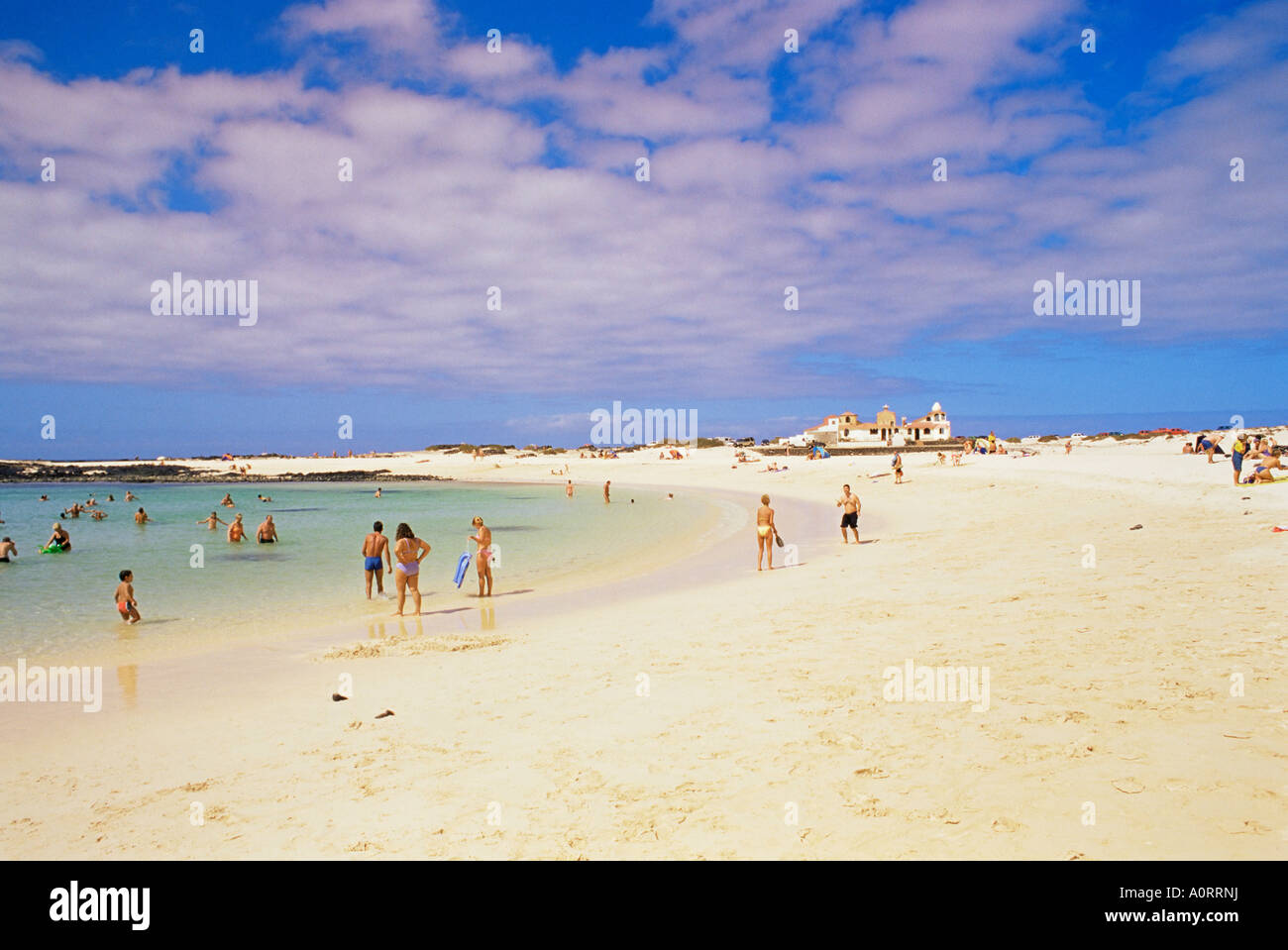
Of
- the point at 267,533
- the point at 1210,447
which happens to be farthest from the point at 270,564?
the point at 1210,447

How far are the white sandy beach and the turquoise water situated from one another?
3.66 m

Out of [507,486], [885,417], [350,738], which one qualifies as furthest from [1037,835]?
[885,417]

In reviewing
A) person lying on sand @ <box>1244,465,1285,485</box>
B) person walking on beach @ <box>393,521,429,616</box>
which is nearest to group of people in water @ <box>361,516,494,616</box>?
person walking on beach @ <box>393,521,429,616</box>

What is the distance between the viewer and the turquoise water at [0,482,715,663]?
14188 millimetres

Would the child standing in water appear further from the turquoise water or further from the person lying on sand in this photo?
the person lying on sand

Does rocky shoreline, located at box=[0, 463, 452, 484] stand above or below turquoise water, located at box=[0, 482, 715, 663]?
above

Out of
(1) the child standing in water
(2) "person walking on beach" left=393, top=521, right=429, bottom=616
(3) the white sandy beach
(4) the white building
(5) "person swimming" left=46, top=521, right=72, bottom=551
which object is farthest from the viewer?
(4) the white building

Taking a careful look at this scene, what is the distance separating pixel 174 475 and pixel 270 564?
92.1 m

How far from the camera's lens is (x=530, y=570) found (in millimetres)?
20109

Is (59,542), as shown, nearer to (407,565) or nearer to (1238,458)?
(407,565)

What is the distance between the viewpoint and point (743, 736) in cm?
635

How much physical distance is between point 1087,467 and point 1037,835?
35.6m
